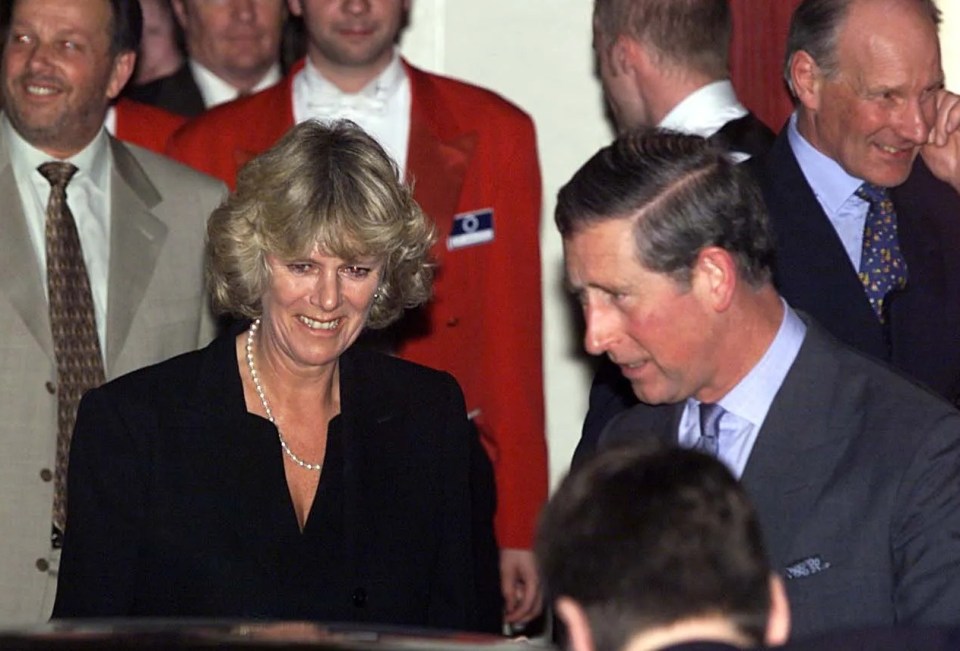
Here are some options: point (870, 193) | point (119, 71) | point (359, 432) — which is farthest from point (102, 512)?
point (870, 193)

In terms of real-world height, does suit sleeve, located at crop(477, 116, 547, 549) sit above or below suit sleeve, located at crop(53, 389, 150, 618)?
above

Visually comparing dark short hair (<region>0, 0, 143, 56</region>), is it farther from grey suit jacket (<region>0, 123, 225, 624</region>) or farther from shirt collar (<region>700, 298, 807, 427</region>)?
shirt collar (<region>700, 298, 807, 427</region>)

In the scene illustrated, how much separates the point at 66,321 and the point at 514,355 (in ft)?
3.99

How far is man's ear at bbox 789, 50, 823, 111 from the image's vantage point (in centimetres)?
462

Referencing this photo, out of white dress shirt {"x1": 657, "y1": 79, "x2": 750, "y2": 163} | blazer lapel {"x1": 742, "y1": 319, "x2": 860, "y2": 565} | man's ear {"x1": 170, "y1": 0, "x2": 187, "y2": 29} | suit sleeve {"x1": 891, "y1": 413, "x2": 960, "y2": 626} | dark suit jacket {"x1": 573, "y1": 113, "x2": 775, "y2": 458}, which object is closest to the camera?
suit sleeve {"x1": 891, "y1": 413, "x2": 960, "y2": 626}

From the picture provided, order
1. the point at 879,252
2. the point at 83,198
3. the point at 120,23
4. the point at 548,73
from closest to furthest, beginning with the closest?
the point at 879,252 → the point at 83,198 → the point at 120,23 → the point at 548,73

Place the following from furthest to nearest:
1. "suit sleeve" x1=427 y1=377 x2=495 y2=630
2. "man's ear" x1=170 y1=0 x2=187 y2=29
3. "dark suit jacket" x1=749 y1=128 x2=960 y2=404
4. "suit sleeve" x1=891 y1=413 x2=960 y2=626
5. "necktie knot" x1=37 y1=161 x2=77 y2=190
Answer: "man's ear" x1=170 y1=0 x2=187 y2=29
"necktie knot" x1=37 y1=161 x2=77 y2=190
"dark suit jacket" x1=749 y1=128 x2=960 y2=404
"suit sleeve" x1=427 y1=377 x2=495 y2=630
"suit sleeve" x1=891 y1=413 x2=960 y2=626

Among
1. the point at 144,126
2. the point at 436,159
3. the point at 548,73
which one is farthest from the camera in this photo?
the point at 548,73

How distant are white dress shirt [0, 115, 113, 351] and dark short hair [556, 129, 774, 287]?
1.65m

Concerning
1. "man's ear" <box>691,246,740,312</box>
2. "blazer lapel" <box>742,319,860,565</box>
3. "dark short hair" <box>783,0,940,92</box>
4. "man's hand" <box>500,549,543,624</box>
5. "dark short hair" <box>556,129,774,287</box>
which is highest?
"dark short hair" <box>783,0,940,92</box>

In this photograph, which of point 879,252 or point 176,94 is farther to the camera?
point 176,94

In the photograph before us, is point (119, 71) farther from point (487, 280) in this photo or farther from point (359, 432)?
point (359, 432)

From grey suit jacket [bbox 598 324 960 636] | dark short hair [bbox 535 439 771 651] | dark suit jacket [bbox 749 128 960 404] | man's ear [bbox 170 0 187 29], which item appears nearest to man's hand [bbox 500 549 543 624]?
dark suit jacket [bbox 749 128 960 404]

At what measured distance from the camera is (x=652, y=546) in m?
2.08
